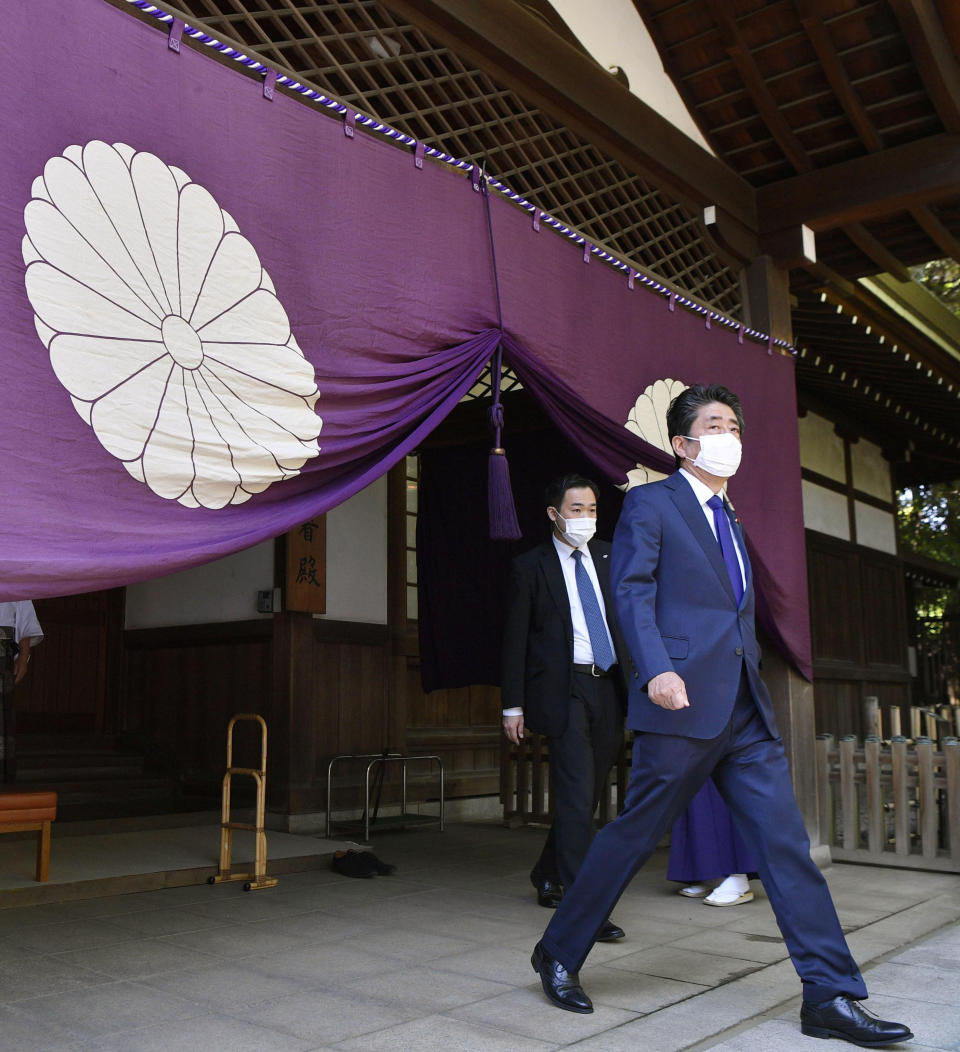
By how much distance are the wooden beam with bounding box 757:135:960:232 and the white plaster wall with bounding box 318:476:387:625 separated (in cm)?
303

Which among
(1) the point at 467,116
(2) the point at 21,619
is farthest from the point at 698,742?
(2) the point at 21,619

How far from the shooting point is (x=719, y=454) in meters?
2.93

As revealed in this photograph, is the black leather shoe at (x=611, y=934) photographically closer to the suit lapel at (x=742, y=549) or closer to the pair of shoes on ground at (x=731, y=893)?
the pair of shoes on ground at (x=731, y=893)

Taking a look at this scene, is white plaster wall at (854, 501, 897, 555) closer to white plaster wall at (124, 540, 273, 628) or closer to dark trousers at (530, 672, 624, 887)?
white plaster wall at (124, 540, 273, 628)

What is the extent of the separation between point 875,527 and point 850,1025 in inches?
375

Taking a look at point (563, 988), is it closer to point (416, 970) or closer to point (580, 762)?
point (416, 970)

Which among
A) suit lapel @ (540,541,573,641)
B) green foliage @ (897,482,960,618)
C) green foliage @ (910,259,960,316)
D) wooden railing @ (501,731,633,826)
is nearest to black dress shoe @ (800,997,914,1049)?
suit lapel @ (540,541,573,641)

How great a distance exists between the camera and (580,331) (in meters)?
4.02

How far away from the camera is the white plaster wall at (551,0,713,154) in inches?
185

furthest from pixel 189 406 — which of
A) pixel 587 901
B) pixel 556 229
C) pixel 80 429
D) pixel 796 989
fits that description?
pixel 796 989

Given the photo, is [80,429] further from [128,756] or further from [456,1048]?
[128,756]

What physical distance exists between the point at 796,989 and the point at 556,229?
282 cm

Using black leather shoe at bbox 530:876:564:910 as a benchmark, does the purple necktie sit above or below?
above

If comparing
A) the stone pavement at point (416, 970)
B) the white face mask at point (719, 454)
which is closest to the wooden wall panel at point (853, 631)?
the stone pavement at point (416, 970)
